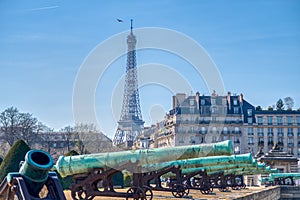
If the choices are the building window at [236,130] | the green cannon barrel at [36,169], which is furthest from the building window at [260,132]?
the green cannon barrel at [36,169]

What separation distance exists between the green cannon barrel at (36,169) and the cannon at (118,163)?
7.29 meters

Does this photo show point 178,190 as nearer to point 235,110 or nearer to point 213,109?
point 213,109

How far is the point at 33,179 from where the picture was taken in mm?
10742

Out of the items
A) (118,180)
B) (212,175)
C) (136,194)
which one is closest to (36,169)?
(136,194)

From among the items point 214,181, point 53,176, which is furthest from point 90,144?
point 53,176

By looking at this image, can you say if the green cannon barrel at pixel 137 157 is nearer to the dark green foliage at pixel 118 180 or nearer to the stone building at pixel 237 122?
the dark green foliage at pixel 118 180

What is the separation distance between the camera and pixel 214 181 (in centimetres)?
4119

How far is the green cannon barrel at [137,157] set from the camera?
18.1 m

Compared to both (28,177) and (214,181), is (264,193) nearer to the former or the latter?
(214,181)

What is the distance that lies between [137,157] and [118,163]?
70 centimetres

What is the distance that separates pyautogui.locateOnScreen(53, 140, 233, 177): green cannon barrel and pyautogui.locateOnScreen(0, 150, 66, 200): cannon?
6966 mm

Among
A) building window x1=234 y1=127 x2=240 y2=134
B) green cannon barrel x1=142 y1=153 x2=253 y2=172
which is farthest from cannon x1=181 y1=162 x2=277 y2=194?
building window x1=234 y1=127 x2=240 y2=134

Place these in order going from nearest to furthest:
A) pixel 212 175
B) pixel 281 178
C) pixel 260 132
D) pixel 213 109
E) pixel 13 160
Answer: pixel 13 160, pixel 212 175, pixel 281 178, pixel 213 109, pixel 260 132

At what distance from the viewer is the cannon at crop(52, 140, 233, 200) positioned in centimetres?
1817
